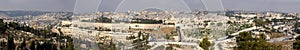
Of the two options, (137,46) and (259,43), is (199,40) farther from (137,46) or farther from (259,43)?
(259,43)

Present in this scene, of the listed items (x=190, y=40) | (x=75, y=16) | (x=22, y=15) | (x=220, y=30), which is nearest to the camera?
(x=75, y=16)

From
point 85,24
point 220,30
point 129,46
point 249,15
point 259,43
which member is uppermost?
point 85,24

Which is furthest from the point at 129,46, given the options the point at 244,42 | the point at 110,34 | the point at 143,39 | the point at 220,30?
the point at 244,42

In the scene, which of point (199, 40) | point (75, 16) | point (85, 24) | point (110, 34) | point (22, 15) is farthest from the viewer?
point (22, 15)

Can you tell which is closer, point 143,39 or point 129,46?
point 129,46

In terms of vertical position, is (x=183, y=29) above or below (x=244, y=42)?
above

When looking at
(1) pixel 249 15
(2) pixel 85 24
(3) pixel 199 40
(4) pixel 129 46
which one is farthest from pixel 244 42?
(1) pixel 249 15

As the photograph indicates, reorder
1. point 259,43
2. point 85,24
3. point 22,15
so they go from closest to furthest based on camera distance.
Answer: point 85,24 < point 259,43 < point 22,15

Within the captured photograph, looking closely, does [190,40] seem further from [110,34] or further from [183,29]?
[110,34]

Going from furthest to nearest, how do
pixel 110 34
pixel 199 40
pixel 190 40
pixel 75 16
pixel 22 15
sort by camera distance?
pixel 22 15
pixel 199 40
pixel 110 34
pixel 190 40
pixel 75 16
